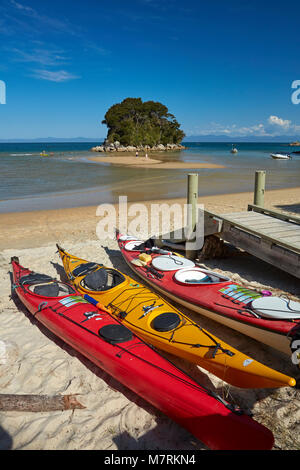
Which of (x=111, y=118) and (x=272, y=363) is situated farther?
(x=111, y=118)

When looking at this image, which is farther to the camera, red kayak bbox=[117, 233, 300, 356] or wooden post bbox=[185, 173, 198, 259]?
wooden post bbox=[185, 173, 198, 259]

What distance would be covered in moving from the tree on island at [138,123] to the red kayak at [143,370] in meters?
66.9

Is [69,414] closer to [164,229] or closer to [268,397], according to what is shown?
[268,397]

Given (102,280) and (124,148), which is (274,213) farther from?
(124,148)

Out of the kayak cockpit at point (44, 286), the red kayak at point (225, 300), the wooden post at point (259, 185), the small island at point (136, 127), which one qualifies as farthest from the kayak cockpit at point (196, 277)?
the small island at point (136, 127)

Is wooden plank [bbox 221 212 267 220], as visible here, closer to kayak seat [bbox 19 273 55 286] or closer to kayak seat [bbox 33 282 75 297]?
kayak seat [bbox 33 282 75 297]

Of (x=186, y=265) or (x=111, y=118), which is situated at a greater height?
(x=111, y=118)

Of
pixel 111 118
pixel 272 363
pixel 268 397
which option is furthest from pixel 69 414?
pixel 111 118

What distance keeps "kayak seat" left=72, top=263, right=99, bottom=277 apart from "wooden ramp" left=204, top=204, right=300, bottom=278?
2841 mm

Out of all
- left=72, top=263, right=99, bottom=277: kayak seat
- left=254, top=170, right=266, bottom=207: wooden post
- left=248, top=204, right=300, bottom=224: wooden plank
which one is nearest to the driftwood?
left=72, top=263, right=99, bottom=277: kayak seat

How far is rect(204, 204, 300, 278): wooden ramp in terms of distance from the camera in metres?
5.11

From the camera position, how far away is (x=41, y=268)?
6891 mm

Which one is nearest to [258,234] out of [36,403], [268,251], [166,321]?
[268,251]

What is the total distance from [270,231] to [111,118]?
6952cm
